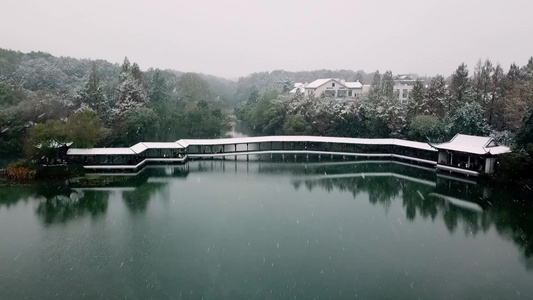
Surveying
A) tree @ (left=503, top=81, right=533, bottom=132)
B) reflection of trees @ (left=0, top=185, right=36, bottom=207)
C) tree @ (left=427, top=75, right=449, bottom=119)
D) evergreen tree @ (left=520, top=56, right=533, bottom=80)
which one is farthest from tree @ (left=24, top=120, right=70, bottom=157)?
evergreen tree @ (left=520, top=56, right=533, bottom=80)

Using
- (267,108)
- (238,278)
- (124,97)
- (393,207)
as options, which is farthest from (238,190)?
(267,108)

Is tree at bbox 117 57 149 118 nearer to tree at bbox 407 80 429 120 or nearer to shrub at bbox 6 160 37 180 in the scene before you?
shrub at bbox 6 160 37 180

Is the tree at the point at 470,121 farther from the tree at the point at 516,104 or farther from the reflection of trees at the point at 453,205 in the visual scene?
the reflection of trees at the point at 453,205

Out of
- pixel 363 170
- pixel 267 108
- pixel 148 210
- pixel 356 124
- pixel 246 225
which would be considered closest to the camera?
pixel 246 225

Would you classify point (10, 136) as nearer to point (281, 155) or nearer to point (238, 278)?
point (281, 155)

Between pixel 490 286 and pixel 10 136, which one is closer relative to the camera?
pixel 490 286
